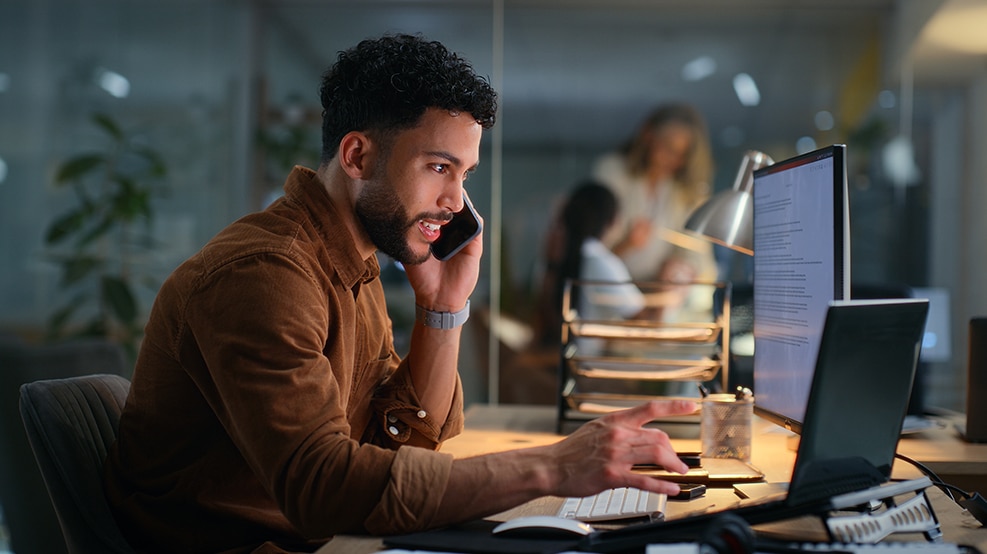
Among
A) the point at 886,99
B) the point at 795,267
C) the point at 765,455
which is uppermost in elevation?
the point at 886,99

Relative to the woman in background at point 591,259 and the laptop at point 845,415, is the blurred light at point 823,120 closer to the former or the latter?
the woman in background at point 591,259

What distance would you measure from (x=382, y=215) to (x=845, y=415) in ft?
2.56

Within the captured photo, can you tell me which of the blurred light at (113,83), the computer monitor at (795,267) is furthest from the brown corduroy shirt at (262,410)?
the blurred light at (113,83)

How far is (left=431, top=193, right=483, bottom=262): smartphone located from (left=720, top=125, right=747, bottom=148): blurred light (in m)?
2.29

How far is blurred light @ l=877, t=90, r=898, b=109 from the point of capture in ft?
12.9

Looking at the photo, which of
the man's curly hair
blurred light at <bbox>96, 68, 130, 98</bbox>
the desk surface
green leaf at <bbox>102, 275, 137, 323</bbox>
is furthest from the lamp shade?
blurred light at <bbox>96, 68, 130, 98</bbox>

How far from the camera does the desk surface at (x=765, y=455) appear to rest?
1.18 meters

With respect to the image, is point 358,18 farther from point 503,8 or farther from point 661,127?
point 661,127

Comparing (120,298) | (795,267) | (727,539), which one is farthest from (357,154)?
(120,298)

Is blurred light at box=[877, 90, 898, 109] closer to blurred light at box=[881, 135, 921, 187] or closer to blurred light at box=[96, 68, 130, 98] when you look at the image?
blurred light at box=[881, 135, 921, 187]

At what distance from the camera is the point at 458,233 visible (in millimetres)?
1868

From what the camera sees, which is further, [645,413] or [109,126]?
[109,126]

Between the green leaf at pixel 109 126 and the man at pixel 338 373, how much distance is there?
2907mm

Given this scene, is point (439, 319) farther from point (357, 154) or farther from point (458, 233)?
point (357, 154)
